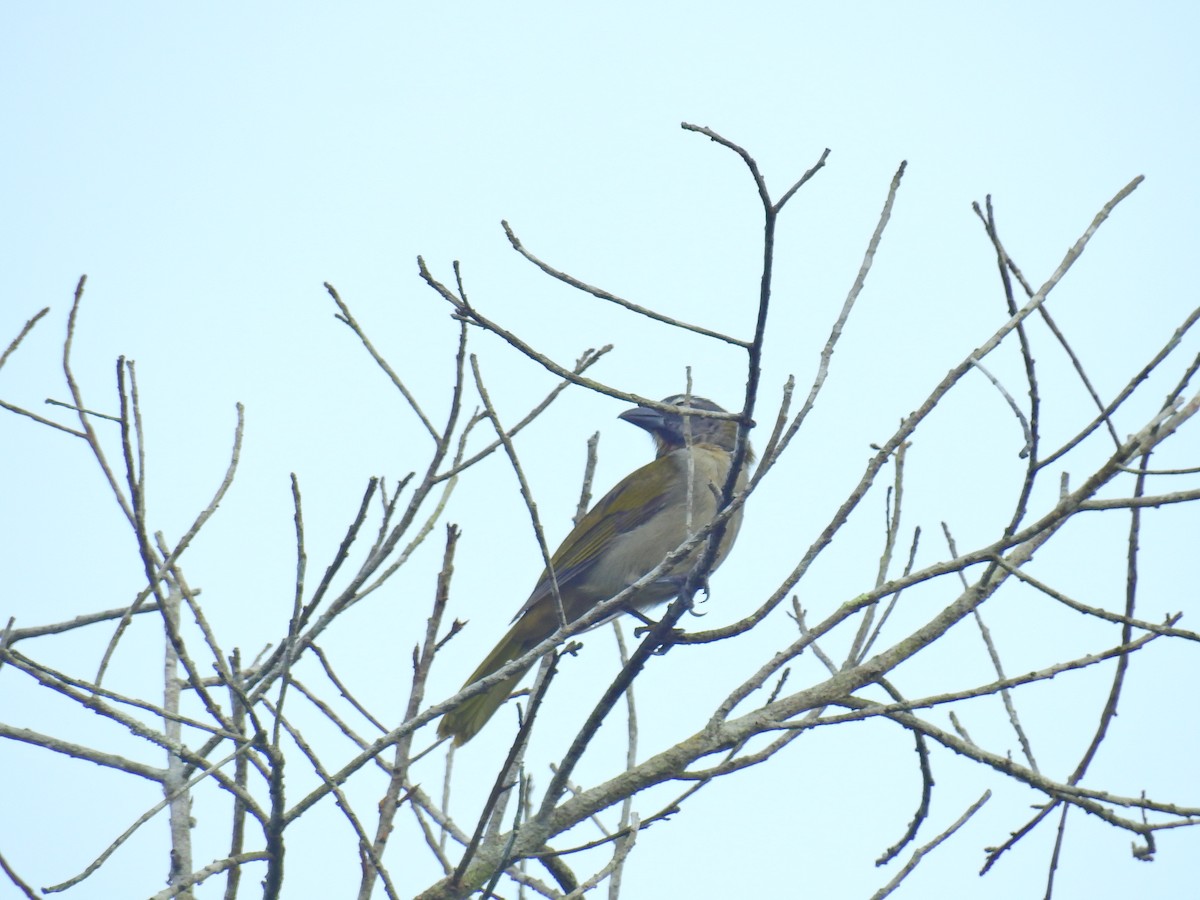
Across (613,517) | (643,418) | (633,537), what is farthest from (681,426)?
(633,537)

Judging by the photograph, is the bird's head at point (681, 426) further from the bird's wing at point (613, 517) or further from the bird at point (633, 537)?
the bird's wing at point (613, 517)

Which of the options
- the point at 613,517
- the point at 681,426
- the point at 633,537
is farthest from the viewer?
the point at 681,426

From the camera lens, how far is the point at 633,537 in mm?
6629

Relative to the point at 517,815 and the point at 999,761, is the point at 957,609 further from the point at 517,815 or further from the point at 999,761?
the point at 517,815

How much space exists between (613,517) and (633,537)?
0.77 feet

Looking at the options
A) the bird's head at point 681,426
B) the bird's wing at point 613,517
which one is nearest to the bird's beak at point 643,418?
the bird's head at point 681,426

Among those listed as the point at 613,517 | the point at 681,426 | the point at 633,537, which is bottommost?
the point at 633,537

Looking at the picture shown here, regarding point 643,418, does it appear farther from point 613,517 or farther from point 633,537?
point 633,537

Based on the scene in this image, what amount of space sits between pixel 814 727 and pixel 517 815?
841mm

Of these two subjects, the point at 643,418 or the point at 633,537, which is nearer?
the point at 633,537

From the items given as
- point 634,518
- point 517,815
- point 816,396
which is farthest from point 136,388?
point 634,518

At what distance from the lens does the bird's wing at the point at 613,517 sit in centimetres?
661

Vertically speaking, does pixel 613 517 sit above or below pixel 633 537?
above

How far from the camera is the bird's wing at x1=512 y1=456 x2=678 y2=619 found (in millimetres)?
6613
